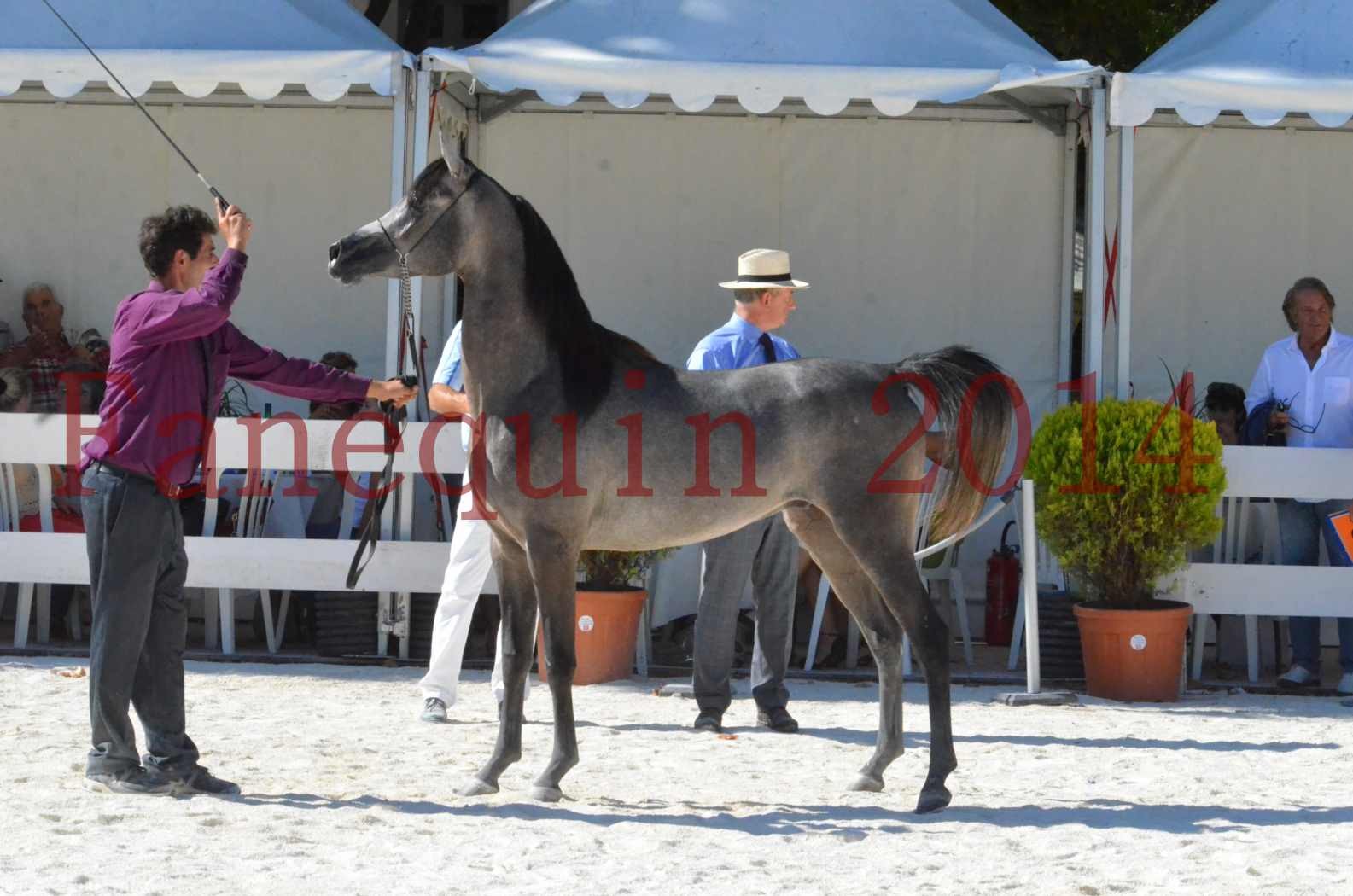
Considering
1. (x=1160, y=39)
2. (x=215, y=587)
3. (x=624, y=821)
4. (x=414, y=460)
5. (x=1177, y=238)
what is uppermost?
(x=1160, y=39)

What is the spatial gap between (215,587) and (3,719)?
1.80m

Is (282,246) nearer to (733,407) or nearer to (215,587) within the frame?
(215,587)

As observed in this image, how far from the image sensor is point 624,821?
4.89 m

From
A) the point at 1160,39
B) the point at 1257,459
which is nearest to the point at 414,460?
the point at 1257,459

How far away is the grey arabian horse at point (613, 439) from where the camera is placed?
16.8ft

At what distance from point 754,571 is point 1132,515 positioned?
6.07 ft

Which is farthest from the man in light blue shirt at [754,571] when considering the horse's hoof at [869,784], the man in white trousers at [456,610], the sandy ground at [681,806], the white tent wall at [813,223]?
the white tent wall at [813,223]

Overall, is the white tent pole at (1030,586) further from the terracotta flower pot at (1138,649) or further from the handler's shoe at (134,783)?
the handler's shoe at (134,783)

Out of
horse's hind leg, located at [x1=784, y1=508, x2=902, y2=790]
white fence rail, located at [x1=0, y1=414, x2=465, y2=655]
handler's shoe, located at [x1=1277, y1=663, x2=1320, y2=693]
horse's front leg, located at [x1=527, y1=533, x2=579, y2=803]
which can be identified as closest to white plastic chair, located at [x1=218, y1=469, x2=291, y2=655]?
white fence rail, located at [x1=0, y1=414, x2=465, y2=655]

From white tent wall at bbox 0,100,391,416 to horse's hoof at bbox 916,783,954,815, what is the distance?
18.7 ft

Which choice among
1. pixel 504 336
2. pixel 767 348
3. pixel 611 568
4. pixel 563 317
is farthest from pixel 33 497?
pixel 563 317

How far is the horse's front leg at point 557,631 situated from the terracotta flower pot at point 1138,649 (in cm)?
316

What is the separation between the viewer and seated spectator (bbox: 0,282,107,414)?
9.34m

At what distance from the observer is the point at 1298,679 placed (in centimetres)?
775
